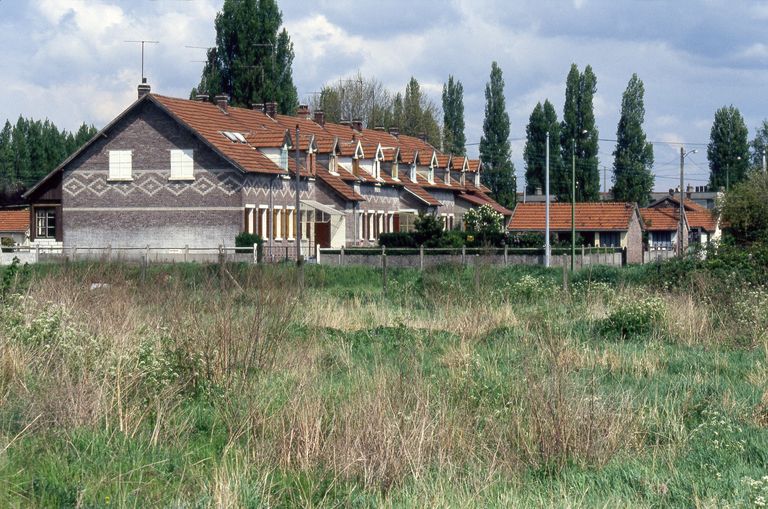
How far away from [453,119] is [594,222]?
3202 cm

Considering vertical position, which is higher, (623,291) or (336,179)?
A: (336,179)

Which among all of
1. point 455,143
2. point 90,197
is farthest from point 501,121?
point 90,197

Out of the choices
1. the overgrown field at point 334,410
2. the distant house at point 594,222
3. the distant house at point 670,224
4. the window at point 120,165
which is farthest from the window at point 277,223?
the overgrown field at point 334,410

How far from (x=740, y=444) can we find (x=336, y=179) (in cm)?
4806

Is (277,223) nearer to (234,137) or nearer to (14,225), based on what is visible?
(234,137)

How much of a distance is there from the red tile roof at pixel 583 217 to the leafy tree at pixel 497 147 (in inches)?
842

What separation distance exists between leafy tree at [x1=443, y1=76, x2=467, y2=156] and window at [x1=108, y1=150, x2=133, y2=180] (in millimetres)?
44822

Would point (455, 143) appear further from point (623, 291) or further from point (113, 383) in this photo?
point (113, 383)

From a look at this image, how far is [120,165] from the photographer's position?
5094 cm

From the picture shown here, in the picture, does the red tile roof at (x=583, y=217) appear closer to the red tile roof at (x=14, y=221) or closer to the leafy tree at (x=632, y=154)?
the leafy tree at (x=632, y=154)

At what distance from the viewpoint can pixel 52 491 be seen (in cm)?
833

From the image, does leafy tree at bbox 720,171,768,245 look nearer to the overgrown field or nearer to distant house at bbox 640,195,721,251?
distant house at bbox 640,195,721,251

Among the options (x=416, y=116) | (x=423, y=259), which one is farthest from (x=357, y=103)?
(x=423, y=259)

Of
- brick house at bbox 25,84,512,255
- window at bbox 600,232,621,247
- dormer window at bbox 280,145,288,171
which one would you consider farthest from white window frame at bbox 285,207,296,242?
window at bbox 600,232,621,247
